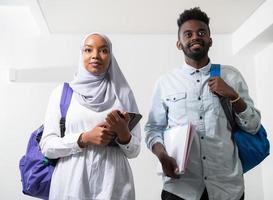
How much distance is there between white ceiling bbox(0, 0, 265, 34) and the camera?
3115mm

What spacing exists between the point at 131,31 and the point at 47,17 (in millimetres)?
981

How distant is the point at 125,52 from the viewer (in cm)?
379

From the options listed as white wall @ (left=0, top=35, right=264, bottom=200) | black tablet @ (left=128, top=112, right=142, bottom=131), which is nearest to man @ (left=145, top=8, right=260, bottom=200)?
black tablet @ (left=128, top=112, right=142, bottom=131)

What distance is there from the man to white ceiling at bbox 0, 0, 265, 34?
1.64m

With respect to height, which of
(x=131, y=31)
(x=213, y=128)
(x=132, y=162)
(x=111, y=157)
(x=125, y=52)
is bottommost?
(x=132, y=162)

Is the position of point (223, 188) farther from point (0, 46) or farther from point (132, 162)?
point (0, 46)

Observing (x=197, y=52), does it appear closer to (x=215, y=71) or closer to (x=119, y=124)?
(x=215, y=71)

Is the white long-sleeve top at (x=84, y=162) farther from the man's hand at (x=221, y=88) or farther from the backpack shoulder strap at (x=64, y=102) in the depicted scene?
the man's hand at (x=221, y=88)

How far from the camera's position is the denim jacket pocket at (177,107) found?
4.90ft

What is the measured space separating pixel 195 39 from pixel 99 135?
2.15 ft

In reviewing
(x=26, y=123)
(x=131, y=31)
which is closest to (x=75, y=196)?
(x=26, y=123)

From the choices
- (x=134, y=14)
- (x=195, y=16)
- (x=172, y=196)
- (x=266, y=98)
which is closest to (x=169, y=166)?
(x=172, y=196)

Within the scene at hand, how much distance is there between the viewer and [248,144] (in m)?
1.44

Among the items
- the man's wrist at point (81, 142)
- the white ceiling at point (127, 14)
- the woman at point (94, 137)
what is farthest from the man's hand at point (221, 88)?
the white ceiling at point (127, 14)
